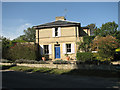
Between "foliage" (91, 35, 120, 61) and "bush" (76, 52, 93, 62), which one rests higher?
"foliage" (91, 35, 120, 61)

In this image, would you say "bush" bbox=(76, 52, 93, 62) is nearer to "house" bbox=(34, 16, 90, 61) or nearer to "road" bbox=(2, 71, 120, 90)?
"house" bbox=(34, 16, 90, 61)

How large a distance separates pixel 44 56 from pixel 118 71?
12048 millimetres

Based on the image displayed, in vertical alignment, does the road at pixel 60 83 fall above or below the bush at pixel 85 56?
below

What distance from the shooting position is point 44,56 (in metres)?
19.7

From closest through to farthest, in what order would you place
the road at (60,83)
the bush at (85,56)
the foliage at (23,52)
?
the road at (60,83) < the bush at (85,56) < the foliage at (23,52)

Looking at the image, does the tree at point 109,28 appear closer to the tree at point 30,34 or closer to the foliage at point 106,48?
the foliage at point 106,48

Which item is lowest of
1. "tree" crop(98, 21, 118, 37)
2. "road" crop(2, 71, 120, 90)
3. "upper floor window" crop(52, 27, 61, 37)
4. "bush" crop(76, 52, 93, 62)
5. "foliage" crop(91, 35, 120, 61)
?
"road" crop(2, 71, 120, 90)

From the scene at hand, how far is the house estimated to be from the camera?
19031mm

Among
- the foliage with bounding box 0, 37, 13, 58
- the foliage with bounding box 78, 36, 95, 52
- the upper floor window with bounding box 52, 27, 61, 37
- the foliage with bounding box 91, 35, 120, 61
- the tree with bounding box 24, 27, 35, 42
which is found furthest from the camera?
the tree with bounding box 24, 27, 35, 42

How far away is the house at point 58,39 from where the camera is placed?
749 inches

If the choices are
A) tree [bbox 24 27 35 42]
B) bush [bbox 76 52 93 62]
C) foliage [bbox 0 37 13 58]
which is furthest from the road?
tree [bbox 24 27 35 42]

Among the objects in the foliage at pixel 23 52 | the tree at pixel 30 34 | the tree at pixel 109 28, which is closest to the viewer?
the foliage at pixel 23 52

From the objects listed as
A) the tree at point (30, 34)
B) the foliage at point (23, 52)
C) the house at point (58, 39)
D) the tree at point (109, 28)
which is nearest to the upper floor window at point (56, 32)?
the house at point (58, 39)

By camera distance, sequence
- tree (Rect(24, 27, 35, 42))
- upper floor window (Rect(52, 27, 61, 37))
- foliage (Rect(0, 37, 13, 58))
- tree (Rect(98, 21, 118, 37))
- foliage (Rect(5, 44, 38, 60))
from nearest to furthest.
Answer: foliage (Rect(5, 44, 38, 60)) < foliage (Rect(0, 37, 13, 58)) < upper floor window (Rect(52, 27, 61, 37)) < tree (Rect(98, 21, 118, 37)) < tree (Rect(24, 27, 35, 42))
